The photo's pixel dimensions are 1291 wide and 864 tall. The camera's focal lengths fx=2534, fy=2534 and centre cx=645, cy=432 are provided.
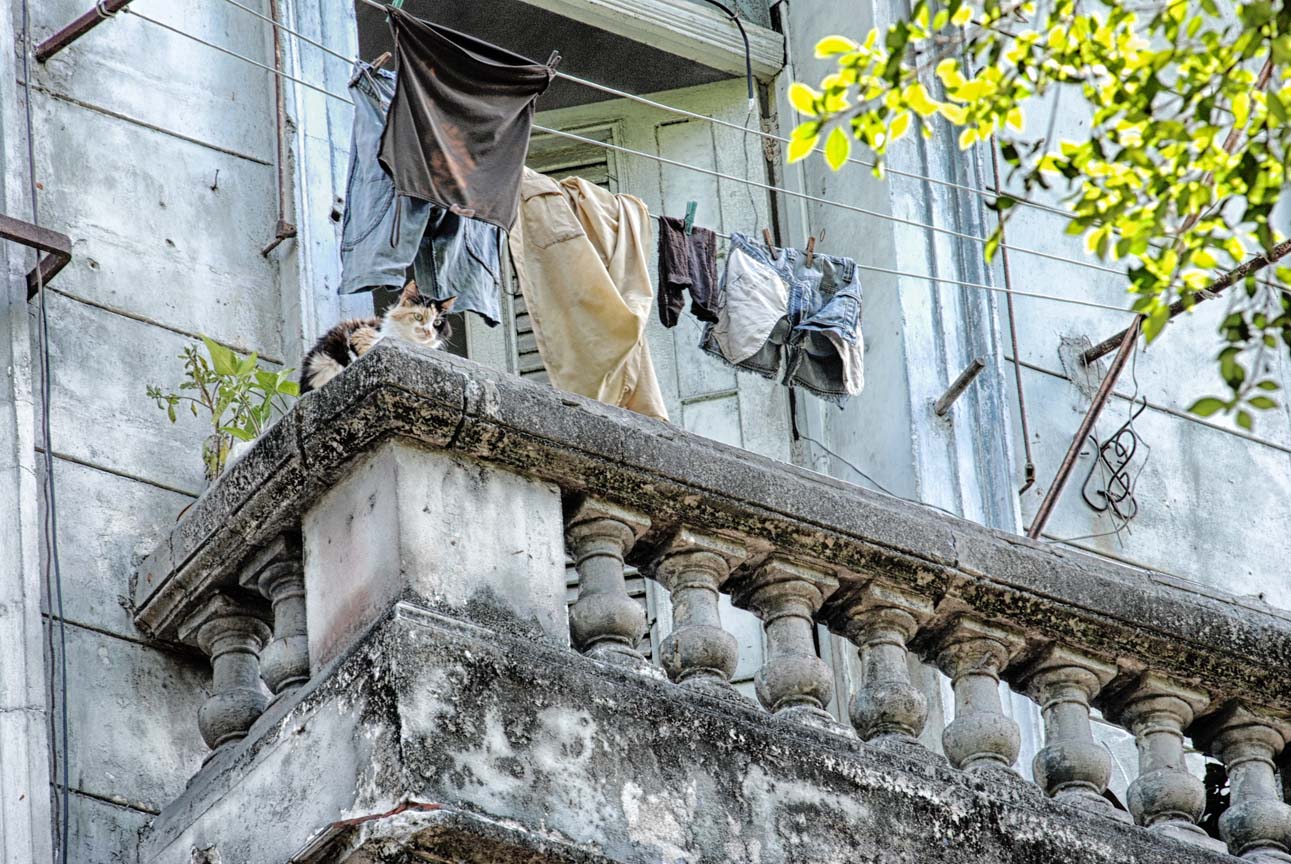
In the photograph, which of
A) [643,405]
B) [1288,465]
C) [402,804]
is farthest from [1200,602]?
[1288,465]

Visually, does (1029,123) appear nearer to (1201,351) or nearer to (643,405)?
(1201,351)

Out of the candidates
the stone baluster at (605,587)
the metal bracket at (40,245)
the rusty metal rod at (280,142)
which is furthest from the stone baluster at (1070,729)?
A: the metal bracket at (40,245)

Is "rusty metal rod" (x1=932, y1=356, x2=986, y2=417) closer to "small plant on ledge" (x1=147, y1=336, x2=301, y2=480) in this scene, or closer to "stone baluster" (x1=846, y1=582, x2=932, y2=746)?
"stone baluster" (x1=846, y1=582, x2=932, y2=746)

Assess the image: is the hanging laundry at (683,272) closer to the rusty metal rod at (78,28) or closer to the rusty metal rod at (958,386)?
the rusty metal rod at (958,386)

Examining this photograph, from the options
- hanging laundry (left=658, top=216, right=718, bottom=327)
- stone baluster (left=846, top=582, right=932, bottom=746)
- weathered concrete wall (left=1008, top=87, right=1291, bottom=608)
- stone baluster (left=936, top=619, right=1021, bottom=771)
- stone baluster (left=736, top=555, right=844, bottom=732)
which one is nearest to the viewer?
stone baluster (left=736, top=555, right=844, bottom=732)

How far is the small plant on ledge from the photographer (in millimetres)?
7684

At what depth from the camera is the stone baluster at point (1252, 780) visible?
713 cm

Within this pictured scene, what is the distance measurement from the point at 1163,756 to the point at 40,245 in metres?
3.57

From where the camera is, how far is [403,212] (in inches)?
319

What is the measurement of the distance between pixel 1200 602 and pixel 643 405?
2.13 metres

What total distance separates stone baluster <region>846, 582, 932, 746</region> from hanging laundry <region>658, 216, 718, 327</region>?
2411 mm

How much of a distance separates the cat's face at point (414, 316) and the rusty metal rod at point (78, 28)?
4.25 feet

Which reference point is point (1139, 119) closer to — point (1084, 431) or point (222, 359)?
point (222, 359)

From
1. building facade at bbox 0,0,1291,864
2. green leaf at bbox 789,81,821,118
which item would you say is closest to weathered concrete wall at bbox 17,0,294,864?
building facade at bbox 0,0,1291,864
